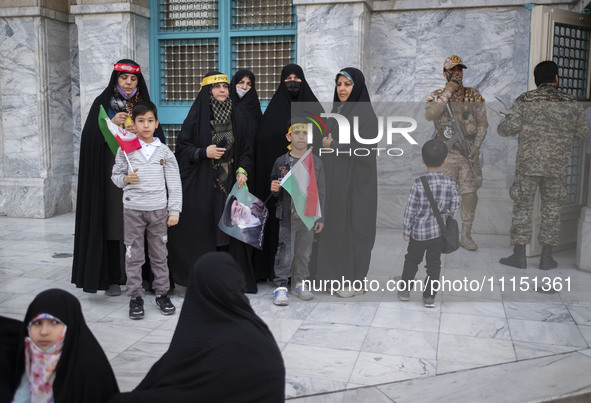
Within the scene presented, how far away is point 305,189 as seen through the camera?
4781mm

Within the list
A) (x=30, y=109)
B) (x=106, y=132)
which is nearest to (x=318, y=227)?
(x=106, y=132)

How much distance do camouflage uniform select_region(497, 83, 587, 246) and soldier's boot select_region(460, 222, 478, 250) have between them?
61cm

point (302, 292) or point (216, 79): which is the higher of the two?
point (216, 79)

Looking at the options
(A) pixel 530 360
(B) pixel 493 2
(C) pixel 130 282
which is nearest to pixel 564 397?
(A) pixel 530 360

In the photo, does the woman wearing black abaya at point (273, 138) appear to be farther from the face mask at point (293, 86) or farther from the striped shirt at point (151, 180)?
the striped shirt at point (151, 180)

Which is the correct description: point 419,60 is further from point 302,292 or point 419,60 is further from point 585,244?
point 302,292

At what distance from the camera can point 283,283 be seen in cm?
496

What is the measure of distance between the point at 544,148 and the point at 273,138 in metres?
2.52

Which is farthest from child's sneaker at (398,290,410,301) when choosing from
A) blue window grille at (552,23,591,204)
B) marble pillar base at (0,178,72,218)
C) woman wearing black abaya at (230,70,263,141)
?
marble pillar base at (0,178,72,218)

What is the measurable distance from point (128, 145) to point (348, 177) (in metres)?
1.68

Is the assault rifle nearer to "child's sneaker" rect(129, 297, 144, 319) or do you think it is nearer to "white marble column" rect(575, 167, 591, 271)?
"white marble column" rect(575, 167, 591, 271)

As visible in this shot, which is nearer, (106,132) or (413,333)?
(413,333)

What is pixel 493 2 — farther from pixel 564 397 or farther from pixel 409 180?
pixel 564 397

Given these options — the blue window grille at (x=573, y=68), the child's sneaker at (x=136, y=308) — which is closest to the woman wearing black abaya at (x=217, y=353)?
the child's sneaker at (x=136, y=308)
